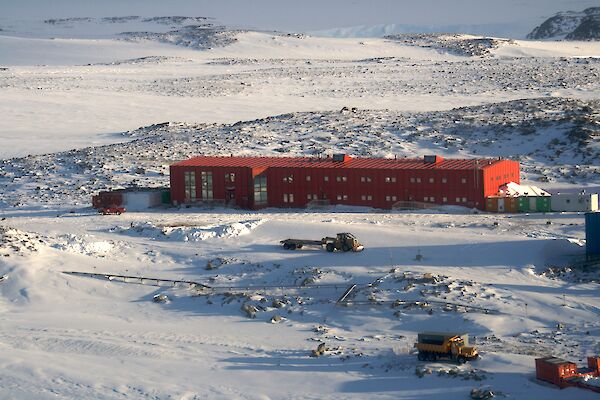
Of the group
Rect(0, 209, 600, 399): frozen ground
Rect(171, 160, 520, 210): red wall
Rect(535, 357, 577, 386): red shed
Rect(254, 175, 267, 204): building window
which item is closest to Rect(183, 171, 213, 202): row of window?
Rect(171, 160, 520, 210): red wall

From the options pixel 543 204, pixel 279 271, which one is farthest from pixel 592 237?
pixel 279 271

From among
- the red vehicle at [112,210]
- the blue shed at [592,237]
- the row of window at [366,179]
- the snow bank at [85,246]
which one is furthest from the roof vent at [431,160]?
the snow bank at [85,246]

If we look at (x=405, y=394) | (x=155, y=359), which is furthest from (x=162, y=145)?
(x=405, y=394)

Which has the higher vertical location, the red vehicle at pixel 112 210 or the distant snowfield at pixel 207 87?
the distant snowfield at pixel 207 87

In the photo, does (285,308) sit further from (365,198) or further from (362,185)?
(362,185)

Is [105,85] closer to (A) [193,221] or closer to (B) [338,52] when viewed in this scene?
(B) [338,52]

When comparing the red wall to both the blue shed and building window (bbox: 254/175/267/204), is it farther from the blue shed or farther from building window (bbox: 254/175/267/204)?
the blue shed

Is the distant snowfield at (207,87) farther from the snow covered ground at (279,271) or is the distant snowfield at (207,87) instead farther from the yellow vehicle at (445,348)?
the yellow vehicle at (445,348)

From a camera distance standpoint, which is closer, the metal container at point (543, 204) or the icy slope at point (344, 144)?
the metal container at point (543, 204)
